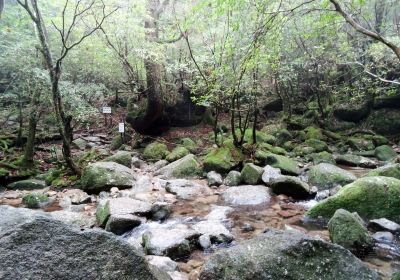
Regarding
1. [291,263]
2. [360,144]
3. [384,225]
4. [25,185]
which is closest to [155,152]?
[25,185]

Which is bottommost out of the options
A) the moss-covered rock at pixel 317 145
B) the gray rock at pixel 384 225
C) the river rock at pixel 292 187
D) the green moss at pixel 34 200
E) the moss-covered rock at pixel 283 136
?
the green moss at pixel 34 200

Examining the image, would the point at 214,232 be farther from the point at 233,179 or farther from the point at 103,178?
the point at 103,178

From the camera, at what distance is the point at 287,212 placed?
250 inches

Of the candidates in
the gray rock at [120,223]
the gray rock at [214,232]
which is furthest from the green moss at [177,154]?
the gray rock at [214,232]

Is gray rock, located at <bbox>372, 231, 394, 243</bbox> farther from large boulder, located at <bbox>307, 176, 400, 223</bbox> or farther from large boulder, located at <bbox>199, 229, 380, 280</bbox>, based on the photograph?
large boulder, located at <bbox>199, 229, 380, 280</bbox>

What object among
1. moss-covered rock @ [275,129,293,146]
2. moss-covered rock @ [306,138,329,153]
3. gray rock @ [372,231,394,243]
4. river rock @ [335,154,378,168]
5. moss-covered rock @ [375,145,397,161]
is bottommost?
gray rock @ [372,231,394,243]

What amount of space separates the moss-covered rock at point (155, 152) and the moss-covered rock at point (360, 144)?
730 centimetres

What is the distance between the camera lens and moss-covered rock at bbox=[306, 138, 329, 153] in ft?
40.3

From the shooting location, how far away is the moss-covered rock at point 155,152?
39.6 ft

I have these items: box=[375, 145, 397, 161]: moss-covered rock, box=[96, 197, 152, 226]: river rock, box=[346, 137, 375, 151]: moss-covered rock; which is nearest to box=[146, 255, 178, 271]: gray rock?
box=[96, 197, 152, 226]: river rock

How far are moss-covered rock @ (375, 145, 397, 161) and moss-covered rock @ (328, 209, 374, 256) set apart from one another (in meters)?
7.60

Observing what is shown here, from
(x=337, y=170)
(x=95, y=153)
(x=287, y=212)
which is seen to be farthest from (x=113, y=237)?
(x=95, y=153)

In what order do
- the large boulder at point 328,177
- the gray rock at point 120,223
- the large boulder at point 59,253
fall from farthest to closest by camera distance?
the large boulder at point 328,177
the gray rock at point 120,223
the large boulder at point 59,253

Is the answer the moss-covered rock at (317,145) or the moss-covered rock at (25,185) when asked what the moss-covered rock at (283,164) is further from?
the moss-covered rock at (25,185)
